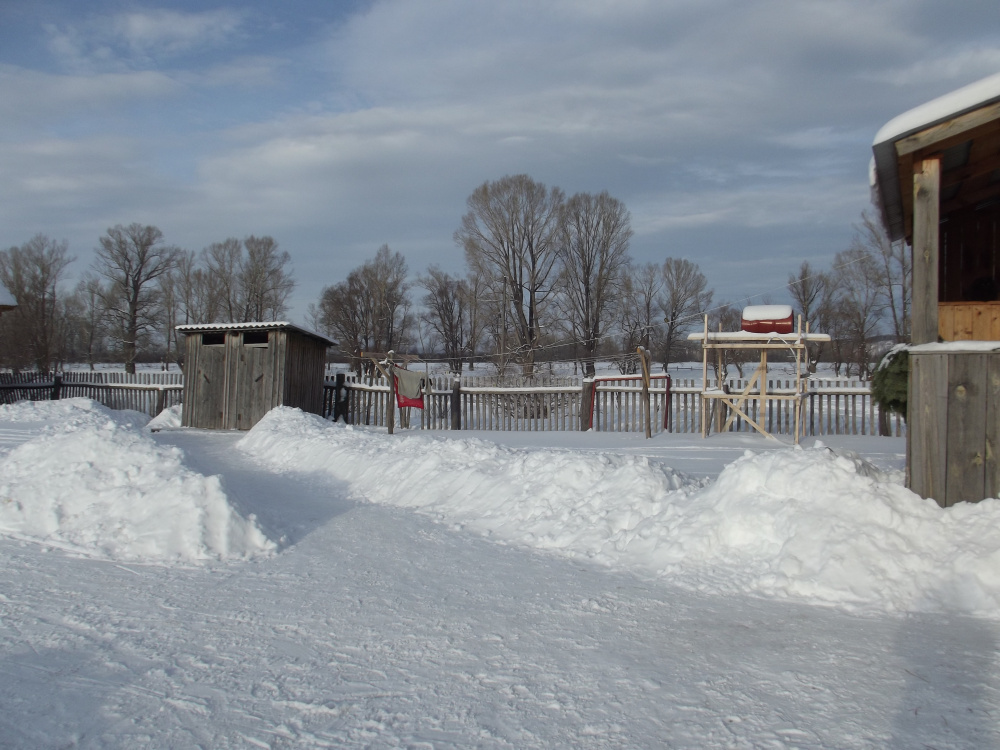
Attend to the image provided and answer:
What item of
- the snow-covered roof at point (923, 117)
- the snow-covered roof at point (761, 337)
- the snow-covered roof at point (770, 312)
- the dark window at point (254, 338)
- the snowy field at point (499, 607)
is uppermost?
the snow-covered roof at point (923, 117)

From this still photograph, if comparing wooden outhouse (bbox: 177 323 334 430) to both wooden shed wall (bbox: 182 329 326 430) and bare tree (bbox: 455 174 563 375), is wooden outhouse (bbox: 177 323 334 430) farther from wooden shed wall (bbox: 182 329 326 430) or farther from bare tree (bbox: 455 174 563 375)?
bare tree (bbox: 455 174 563 375)

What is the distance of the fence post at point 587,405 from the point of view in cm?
1694

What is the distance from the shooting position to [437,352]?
184 feet

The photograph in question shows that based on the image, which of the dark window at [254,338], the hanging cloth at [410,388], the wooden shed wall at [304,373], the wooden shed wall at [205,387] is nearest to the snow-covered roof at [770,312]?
the hanging cloth at [410,388]

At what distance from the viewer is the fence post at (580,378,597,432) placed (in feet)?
55.6

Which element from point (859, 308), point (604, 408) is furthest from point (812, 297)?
point (604, 408)

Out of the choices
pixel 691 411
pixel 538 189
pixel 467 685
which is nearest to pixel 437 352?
pixel 538 189

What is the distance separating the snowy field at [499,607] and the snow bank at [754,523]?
0.02 m

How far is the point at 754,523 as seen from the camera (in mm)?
5457

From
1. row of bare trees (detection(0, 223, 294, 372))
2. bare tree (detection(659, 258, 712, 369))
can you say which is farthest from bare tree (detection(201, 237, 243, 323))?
bare tree (detection(659, 258, 712, 369))

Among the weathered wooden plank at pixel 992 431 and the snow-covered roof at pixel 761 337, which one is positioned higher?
the snow-covered roof at pixel 761 337

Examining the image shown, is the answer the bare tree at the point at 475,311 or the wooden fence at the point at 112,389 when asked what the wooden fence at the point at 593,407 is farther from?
the bare tree at the point at 475,311

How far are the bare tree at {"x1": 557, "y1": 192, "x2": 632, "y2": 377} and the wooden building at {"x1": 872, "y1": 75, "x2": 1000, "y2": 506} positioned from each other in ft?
111

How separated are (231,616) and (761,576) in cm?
353
